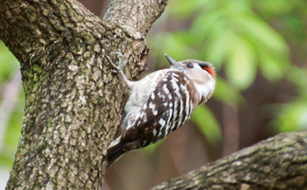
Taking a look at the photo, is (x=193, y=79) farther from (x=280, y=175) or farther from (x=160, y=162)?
(x=160, y=162)

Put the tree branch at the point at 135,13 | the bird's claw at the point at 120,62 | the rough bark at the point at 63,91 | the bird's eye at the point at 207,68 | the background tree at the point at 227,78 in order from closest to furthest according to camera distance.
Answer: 1. the rough bark at the point at 63,91
2. the bird's claw at the point at 120,62
3. the tree branch at the point at 135,13
4. the background tree at the point at 227,78
5. the bird's eye at the point at 207,68

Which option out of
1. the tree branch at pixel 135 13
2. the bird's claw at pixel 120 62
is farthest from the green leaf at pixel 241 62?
the bird's claw at pixel 120 62

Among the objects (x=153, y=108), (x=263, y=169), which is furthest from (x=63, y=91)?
(x=263, y=169)

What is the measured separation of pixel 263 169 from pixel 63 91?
1.58 m

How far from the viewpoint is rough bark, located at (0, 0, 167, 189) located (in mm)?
2010

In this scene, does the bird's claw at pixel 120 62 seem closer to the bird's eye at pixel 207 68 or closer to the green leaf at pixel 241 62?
the green leaf at pixel 241 62

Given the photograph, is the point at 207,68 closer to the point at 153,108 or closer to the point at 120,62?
the point at 153,108

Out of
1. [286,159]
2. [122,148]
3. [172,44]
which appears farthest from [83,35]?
[172,44]

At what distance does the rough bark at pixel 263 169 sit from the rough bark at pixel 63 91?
93cm

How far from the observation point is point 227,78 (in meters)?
5.95

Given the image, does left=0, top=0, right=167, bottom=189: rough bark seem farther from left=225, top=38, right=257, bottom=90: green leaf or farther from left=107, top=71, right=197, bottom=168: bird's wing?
left=225, top=38, right=257, bottom=90: green leaf

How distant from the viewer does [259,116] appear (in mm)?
6285

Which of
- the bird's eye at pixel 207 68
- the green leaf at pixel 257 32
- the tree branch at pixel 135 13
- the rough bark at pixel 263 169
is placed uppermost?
the tree branch at pixel 135 13

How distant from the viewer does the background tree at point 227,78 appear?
3.71 m
